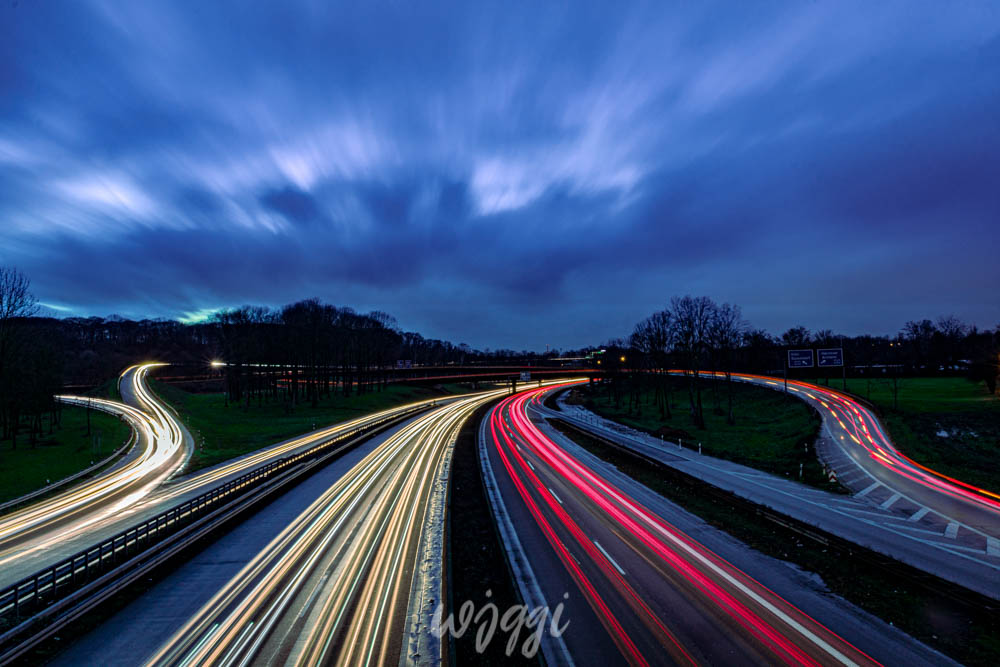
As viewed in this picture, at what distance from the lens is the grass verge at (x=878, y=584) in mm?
10711

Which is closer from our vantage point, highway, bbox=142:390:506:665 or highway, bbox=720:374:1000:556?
highway, bbox=142:390:506:665

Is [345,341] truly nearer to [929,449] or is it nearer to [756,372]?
[929,449]

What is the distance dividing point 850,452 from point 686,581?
2931 cm

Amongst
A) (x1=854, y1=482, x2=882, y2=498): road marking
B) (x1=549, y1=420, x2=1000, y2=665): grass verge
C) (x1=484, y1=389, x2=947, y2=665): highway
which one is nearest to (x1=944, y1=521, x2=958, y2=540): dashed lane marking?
(x1=854, y1=482, x2=882, y2=498): road marking

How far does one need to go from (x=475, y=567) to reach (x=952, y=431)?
48107 millimetres

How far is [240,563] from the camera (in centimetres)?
1616

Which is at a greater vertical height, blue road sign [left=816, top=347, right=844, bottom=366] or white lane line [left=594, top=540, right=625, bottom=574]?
blue road sign [left=816, top=347, right=844, bottom=366]

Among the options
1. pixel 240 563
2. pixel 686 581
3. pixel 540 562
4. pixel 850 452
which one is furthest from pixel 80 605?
pixel 850 452

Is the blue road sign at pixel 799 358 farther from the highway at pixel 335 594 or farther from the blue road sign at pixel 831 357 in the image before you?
the highway at pixel 335 594

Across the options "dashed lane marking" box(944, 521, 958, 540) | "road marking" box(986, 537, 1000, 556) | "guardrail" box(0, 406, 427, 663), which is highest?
"guardrail" box(0, 406, 427, 663)

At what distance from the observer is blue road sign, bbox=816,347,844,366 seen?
2234 inches

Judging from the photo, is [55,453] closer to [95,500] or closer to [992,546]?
[95,500]

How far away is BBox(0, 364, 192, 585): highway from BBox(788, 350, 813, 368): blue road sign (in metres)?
75.1

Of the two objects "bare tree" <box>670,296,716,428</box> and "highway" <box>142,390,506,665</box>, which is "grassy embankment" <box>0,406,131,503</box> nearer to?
"highway" <box>142,390,506,665</box>
